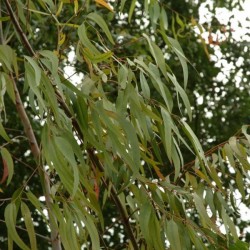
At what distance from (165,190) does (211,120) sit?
2.66m

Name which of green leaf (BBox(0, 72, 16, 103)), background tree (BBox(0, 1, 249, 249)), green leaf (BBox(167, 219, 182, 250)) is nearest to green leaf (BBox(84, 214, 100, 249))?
background tree (BBox(0, 1, 249, 249))

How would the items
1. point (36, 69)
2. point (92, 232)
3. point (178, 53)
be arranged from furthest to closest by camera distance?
point (178, 53) < point (92, 232) < point (36, 69)

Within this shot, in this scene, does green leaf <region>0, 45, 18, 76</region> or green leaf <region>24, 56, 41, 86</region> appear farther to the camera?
green leaf <region>0, 45, 18, 76</region>

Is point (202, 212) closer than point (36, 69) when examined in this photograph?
No

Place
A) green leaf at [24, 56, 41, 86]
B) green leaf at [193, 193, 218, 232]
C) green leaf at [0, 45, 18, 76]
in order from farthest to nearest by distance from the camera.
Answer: green leaf at [193, 193, 218, 232] → green leaf at [0, 45, 18, 76] → green leaf at [24, 56, 41, 86]

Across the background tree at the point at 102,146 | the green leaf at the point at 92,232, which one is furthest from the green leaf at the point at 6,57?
the green leaf at the point at 92,232

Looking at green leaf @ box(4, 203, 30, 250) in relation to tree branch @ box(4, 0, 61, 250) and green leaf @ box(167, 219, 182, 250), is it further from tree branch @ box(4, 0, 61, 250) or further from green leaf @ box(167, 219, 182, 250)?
green leaf @ box(167, 219, 182, 250)

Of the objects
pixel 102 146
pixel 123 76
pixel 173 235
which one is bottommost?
pixel 173 235

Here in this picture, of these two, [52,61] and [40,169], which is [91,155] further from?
[52,61]

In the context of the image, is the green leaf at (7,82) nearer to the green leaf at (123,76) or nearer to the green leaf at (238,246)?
the green leaf at (123,76)

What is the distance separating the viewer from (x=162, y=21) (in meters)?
1.70

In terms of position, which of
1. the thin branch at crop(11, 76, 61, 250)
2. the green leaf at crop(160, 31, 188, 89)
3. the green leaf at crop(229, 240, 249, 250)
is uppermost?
the green leaf at crop(160, 31, 188, 89)

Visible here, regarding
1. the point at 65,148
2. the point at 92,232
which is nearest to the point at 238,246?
the point at 92,232

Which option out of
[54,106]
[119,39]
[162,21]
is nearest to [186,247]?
[54,106]
